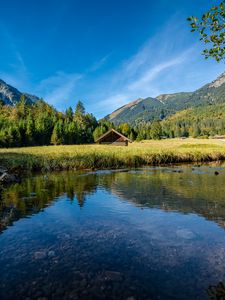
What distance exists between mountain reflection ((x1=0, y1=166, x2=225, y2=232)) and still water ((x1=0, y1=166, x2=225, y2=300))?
0.06 m

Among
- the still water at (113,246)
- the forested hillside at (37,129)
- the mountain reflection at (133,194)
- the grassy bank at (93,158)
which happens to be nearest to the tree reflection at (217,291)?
the still water at (113,246)

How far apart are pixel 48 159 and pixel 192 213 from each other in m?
22.6

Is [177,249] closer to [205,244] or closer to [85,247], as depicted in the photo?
[205,244]

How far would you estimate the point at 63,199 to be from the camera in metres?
17.3

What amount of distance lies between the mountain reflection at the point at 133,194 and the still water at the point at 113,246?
0.06 metres

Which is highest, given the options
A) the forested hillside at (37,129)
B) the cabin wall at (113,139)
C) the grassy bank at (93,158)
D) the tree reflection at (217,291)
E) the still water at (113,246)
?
the forested hillside at (37,129)

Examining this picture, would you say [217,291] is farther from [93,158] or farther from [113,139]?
[113,139]

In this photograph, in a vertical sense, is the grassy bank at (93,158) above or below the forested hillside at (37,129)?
below

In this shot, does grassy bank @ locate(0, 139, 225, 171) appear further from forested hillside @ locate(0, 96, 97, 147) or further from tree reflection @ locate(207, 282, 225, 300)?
forested hillside @ locate(0, 96, 97, 147)

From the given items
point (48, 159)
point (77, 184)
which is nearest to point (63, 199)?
point (77, 184)

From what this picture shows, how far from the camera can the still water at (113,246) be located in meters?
6.77

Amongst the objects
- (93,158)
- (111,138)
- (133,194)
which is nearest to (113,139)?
(111,138)

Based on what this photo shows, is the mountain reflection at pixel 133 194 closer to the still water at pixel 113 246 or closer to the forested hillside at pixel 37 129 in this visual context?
the still water at pixel 113 246

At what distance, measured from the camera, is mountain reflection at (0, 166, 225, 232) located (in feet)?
46.4
